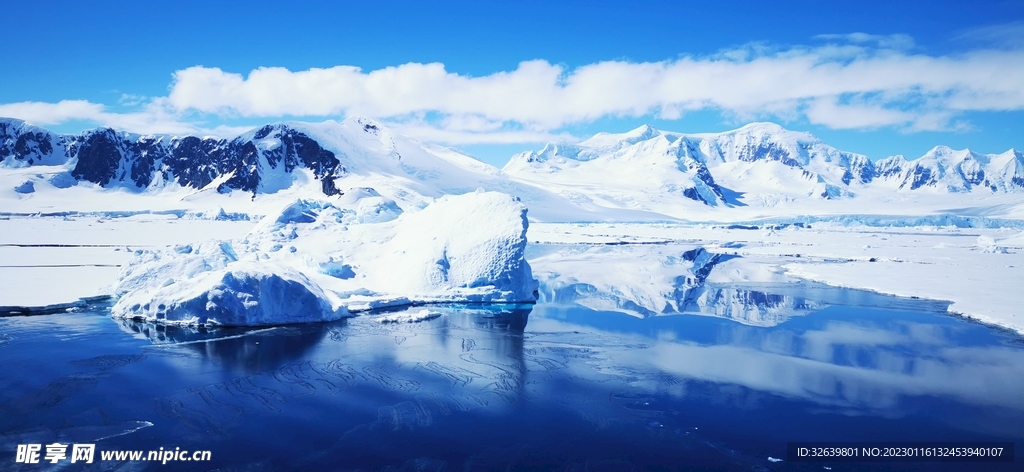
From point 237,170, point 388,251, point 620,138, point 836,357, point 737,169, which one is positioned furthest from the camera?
point 620,138

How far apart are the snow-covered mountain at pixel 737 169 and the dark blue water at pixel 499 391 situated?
86.2 m

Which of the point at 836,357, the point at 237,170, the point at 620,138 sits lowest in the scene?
the point at 836,357

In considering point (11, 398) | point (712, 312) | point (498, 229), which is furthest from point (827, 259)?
point (11, 398)

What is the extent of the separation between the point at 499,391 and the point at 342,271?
28.6 ft

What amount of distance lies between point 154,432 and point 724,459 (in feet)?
21.8

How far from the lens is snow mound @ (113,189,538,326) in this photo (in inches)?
506

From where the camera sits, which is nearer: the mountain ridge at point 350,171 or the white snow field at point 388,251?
the white snow field at point 388,251

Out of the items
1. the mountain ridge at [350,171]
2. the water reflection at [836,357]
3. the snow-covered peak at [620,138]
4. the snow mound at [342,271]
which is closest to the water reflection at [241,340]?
the snow mound at [342,271]

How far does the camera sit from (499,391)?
927cm

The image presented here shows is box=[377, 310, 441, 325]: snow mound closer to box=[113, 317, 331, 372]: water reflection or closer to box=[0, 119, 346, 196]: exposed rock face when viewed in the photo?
box=[113, 317, 331, 372]: water reflection

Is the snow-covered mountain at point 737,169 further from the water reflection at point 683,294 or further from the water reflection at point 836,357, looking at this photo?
the water reflection at point 836,357

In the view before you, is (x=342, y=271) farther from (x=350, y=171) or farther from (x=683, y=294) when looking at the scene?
(x=350, y=171)

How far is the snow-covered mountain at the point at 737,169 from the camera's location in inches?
4646

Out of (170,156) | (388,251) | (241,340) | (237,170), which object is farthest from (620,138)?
(241,340)
